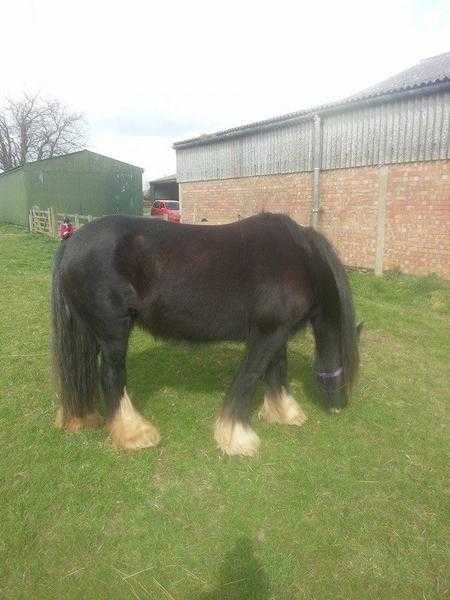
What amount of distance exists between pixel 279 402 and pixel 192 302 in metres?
1.34

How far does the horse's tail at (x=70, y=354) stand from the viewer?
3.13 m

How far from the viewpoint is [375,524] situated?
97.2 inches

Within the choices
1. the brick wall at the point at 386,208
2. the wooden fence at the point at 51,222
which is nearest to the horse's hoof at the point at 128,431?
the brick wall at the point at 386,208

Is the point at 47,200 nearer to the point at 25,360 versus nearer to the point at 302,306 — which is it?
the point at 25,360

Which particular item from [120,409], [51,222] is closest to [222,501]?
[120,409]

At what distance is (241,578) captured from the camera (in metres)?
2.12

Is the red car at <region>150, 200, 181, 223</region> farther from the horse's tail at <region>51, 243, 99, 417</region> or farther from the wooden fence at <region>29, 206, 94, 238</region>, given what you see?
the horse's tail at <region>51, 243, 99, 417</region>

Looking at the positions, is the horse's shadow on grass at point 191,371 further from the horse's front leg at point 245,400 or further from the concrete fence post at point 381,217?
the concrete fence post at point 381,217

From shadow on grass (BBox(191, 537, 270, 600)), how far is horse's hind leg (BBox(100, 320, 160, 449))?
1.16 meters

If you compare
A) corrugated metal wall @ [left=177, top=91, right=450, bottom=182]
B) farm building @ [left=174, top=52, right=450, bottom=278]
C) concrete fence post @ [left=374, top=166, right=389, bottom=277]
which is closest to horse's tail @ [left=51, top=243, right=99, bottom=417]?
farm building @ [left=174, top=52, right=450, bottom=278]

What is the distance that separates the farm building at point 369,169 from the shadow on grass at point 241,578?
5.97 metres

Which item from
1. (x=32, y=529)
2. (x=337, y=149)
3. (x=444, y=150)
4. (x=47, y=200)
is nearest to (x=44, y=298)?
(x=32, y=529)

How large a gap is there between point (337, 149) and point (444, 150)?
2640 mm

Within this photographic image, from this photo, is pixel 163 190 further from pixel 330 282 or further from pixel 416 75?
pixel 330 282
